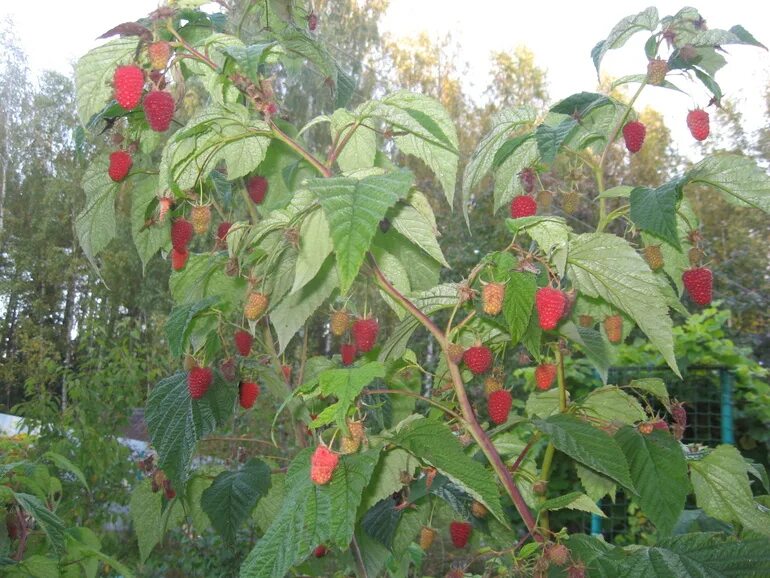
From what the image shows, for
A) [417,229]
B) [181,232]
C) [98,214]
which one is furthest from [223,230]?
[417,229]

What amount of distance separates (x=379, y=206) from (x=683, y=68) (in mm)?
454

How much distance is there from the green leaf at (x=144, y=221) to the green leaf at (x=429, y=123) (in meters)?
0.38

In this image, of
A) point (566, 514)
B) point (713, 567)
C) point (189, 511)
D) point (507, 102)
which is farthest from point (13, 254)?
point (713, 567)

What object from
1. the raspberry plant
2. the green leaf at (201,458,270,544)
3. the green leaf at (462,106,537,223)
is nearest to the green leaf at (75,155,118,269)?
the raspberry plant

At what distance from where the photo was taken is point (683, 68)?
71 cm

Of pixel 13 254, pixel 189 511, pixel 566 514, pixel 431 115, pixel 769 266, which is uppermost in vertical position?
pixel 13 254

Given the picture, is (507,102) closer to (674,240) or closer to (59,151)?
(59,151)

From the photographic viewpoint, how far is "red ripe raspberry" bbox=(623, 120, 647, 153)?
2.48 ft

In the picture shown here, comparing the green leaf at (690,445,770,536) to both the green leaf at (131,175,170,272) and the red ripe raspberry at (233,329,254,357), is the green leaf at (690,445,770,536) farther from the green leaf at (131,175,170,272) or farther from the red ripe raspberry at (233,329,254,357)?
the green leaf at (131,175,170,272)

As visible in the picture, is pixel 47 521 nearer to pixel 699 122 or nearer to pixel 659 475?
pixel 659 475

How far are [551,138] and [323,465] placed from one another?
0.39 meters

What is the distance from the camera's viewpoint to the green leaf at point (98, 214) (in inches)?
33.1

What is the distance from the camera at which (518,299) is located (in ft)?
1.77

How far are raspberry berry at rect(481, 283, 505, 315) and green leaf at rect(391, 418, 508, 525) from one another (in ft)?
0.33
